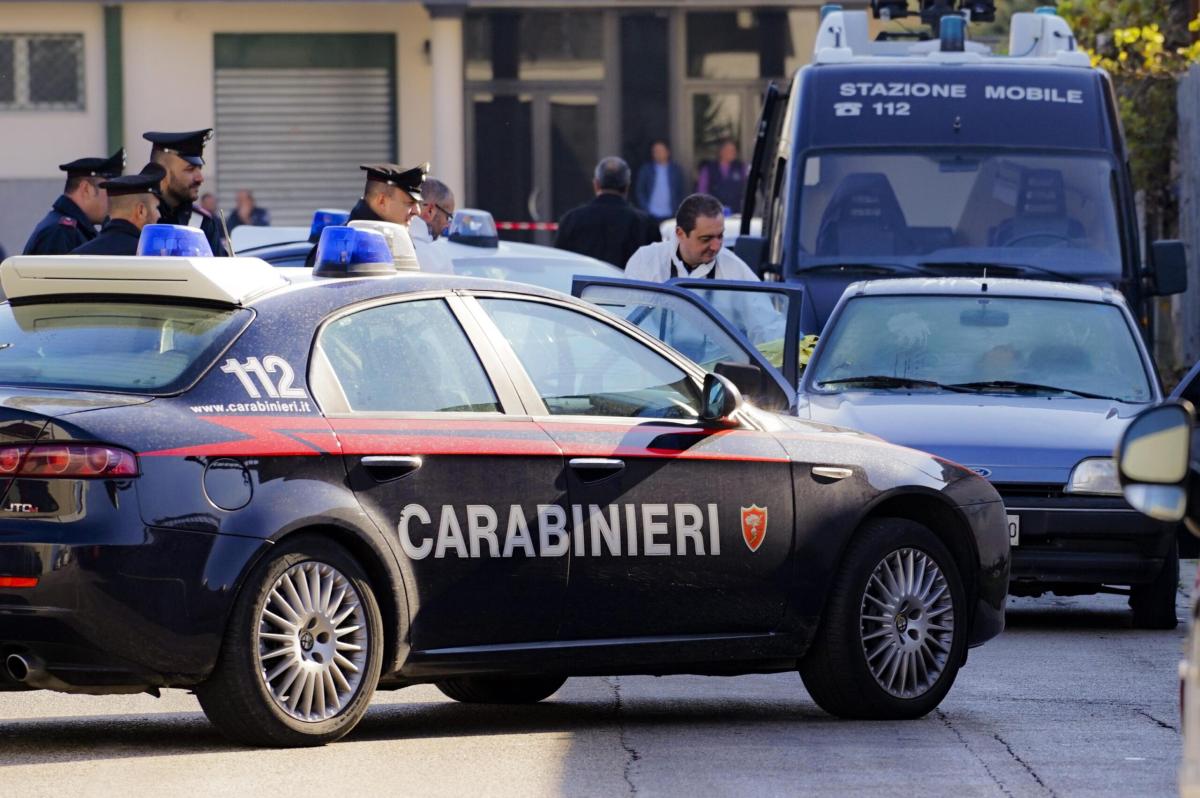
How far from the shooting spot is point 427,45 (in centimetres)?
3216

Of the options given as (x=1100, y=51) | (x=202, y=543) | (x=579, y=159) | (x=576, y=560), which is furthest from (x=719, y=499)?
(x=579, y=159)

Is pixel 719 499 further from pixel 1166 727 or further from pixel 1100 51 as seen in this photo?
pixel 1100 51

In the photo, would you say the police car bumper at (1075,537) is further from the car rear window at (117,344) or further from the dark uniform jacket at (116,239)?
the car rear window at (117,344)

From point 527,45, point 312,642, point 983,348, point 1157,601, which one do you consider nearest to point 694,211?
point 983,348

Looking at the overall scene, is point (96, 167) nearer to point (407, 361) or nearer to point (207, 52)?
point (407, 361)

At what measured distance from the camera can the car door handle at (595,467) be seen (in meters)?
7.95

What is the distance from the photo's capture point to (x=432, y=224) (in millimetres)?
12938

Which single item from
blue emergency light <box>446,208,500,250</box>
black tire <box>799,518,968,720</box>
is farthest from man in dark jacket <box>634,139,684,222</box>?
black tire <box>799,518,968,720</box>

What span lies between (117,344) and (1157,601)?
5.52m

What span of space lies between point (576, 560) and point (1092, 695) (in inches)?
87.1

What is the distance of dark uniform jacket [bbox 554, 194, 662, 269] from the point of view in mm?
17359

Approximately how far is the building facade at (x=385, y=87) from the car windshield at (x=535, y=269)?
49.2 ft

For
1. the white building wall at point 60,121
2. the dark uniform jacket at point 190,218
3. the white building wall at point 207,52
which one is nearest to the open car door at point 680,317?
the dark uniform jacket at point 190,218

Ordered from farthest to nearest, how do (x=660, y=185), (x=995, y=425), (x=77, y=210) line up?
(x=660, y=185) < (x=77, y=210) < (x=995, y=425)
